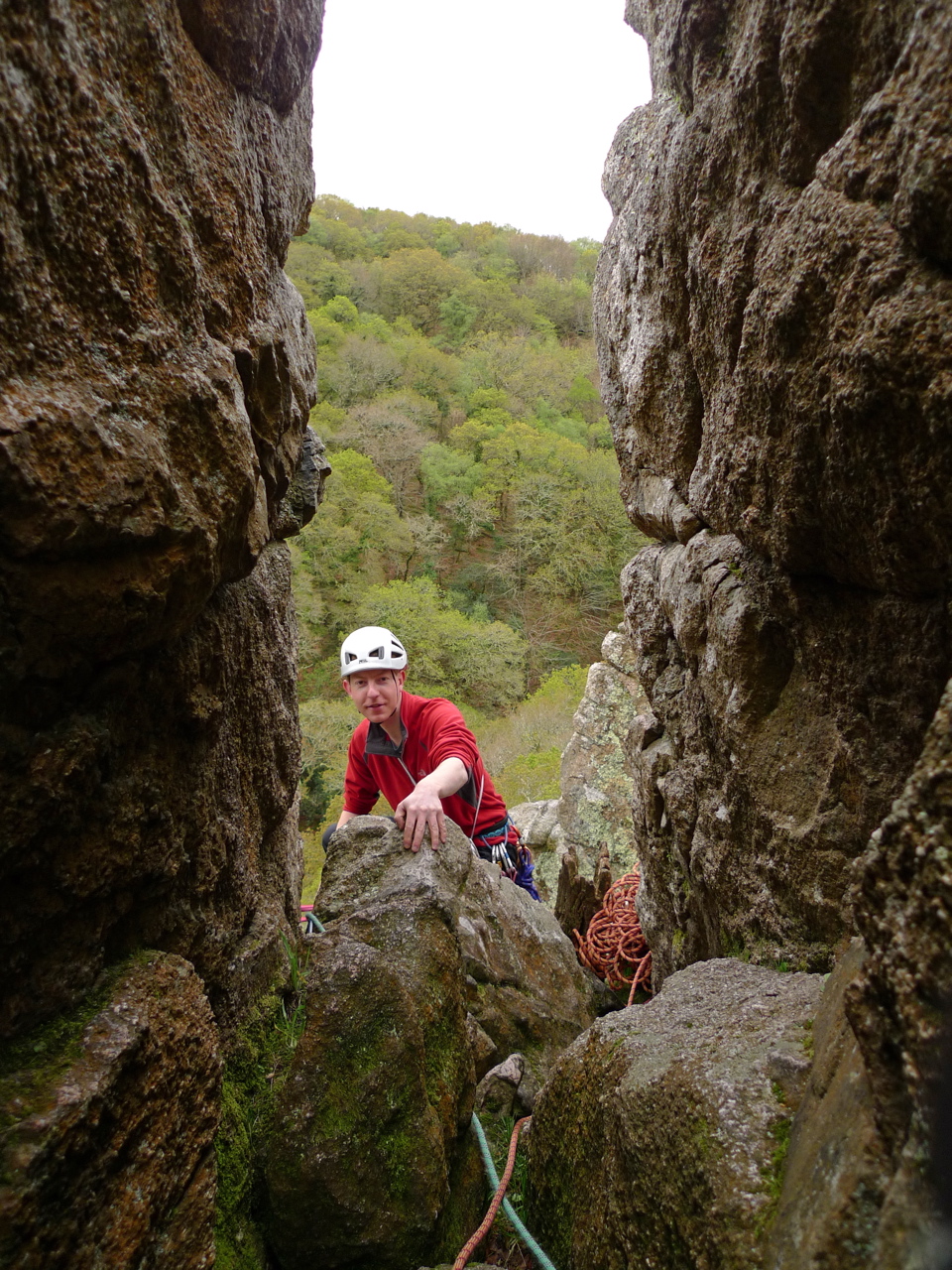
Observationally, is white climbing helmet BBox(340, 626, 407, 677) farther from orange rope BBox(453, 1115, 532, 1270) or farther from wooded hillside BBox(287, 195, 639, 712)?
wooded hillside BBox(287, 195, 639, 712)

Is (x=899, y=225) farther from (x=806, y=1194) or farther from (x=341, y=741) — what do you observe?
(x=341, y=741)

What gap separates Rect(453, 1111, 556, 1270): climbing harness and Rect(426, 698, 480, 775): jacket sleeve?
166 centimetres

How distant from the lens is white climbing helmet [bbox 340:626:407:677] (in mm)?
4141

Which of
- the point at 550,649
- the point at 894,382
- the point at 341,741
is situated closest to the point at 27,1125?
the point at 894,382

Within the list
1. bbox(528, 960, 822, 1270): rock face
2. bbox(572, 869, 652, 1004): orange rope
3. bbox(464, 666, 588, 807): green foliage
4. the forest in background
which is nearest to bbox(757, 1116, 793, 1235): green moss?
bbox(528, 960, 822, 1270): rock face

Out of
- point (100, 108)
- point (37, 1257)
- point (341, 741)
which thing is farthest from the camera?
point (341, 741)

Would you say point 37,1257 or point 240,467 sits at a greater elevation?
point 240,467

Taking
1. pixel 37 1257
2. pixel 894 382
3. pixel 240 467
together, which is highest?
pixel 894 382

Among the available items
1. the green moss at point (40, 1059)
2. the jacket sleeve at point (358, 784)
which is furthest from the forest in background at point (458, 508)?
the green moss at point (40, 1059)

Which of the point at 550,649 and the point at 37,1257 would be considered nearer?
the point at 37,1257

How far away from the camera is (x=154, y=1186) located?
1730 mm

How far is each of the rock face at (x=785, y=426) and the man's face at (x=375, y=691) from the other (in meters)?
1.82

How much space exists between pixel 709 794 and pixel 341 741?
19.3 metres

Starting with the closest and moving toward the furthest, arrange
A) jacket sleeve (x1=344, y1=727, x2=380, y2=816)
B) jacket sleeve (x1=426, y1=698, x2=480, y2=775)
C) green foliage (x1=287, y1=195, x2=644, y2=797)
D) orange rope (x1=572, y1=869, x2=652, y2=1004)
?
jacket sleeve (x1=426, y1=698, x2=480, y2=775) → jacket sleeve (x1=344, y1=727, x2=380, y2=816) → orange rope (x1=572, y1=869, x2=652, y2=1004) → green foliage (x1=287, y1=195, x2=644, y2=797)
